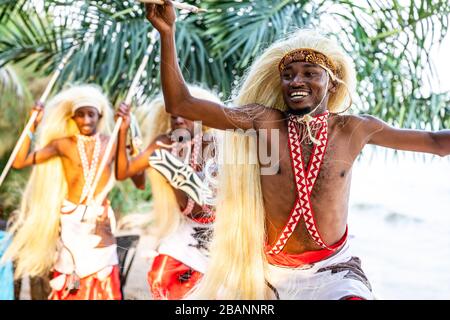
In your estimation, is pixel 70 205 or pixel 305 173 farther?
pixel 70 205

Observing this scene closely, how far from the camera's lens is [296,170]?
108 inches

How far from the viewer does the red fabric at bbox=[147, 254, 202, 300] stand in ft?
14.1

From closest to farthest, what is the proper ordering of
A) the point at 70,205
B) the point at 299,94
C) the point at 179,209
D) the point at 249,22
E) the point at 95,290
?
the point at 299,94
the point at 179,209
the point at 95,290
the point at 70,205
the point at 249,22

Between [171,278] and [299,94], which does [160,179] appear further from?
[299,94]

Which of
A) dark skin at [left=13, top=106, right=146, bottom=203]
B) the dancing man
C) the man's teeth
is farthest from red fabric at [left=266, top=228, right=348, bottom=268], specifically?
dark skin at [left=13, top=106, right=146, bottom=203]

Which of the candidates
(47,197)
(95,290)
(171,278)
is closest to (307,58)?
(171,278)

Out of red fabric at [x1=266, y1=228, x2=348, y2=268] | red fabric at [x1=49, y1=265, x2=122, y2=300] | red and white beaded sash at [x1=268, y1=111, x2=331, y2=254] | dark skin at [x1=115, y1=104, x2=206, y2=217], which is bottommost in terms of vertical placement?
red fabric at [x1=49, y1=265, x2=122, y2=300]

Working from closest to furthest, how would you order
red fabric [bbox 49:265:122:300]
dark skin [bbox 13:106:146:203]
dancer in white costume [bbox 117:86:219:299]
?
dancer in white costume [bbox 117:86:219:299], red fabric [bbox 49:265:122:300], dark skin [bbox 13:106:146:203]

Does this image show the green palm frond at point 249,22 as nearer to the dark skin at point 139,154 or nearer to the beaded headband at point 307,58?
the dark skin at point 139,154

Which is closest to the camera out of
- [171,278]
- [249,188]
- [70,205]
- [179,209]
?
[249,188]

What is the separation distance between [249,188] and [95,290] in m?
2.16

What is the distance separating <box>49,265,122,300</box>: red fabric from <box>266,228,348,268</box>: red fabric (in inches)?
83.7

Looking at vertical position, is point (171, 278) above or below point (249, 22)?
below

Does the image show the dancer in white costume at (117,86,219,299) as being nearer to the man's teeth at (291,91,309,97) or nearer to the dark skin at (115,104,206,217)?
the dark skin at (115,104,206,217)
